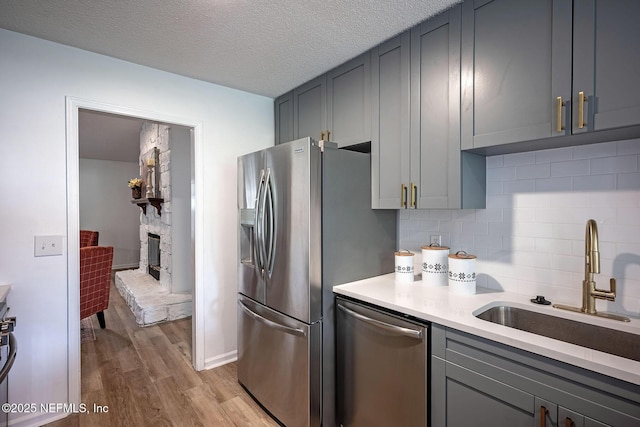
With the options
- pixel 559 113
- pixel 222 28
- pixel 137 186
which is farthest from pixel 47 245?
pixel 137 186

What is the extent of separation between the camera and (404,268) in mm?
2023

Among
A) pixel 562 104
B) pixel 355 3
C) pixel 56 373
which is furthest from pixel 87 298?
pixel 562 104

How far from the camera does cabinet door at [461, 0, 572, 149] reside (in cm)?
132

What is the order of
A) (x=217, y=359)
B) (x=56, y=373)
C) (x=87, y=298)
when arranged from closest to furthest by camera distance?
(x=56, y=373)
(x=217, y=359)
(x=87, y=298)

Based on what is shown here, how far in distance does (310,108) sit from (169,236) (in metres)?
2.72

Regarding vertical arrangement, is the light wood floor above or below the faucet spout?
below

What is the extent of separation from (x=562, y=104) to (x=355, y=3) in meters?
1.07

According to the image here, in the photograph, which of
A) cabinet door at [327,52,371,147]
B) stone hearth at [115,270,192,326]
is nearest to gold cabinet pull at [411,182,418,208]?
cabinet door at [327,52,371,147]

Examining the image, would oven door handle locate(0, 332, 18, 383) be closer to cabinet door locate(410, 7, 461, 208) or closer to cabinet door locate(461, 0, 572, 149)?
cabinet door locate(410, 7, 461, 208)

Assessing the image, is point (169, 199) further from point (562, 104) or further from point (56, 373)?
point (562, 104)

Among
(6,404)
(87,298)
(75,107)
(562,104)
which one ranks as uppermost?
(75,107)

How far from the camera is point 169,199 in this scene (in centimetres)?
Result: 413

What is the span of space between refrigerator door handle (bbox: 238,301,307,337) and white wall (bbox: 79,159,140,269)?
20.3 feet

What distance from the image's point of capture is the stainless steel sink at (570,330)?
130 centimetres
